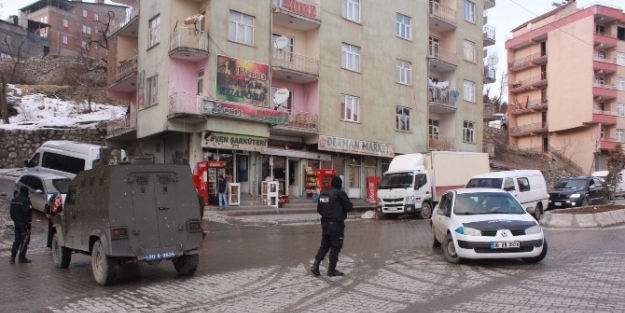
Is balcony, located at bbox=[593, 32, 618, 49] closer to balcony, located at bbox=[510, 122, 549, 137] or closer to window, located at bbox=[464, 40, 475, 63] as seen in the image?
balcony, located at bbox=[510, 122, 549, 137]

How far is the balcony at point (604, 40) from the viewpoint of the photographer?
2324 inches

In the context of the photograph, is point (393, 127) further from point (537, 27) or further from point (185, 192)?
point (537, 27)

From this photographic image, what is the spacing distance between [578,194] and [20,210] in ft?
76.2

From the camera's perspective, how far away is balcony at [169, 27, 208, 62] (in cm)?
2630

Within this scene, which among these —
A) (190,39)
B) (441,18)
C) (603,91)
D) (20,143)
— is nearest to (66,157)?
(190,39)

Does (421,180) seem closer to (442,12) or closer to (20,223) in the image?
(20,223)

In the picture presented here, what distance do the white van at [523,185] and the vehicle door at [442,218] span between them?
33.6 feet

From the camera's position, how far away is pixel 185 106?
85.5ft

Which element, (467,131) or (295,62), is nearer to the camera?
(295,62)

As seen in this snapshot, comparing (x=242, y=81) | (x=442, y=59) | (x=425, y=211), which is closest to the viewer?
(x=425, y=211)

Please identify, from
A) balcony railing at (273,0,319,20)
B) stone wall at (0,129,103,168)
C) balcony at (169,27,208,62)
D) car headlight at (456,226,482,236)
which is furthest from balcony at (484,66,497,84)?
car headlight at (456,226,482,236)

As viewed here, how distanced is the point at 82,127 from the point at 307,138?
1570 cm

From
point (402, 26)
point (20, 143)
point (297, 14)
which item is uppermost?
point (402, 26)

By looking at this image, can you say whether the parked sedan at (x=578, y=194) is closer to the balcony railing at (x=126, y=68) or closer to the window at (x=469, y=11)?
the window at (x=469, y=11)
